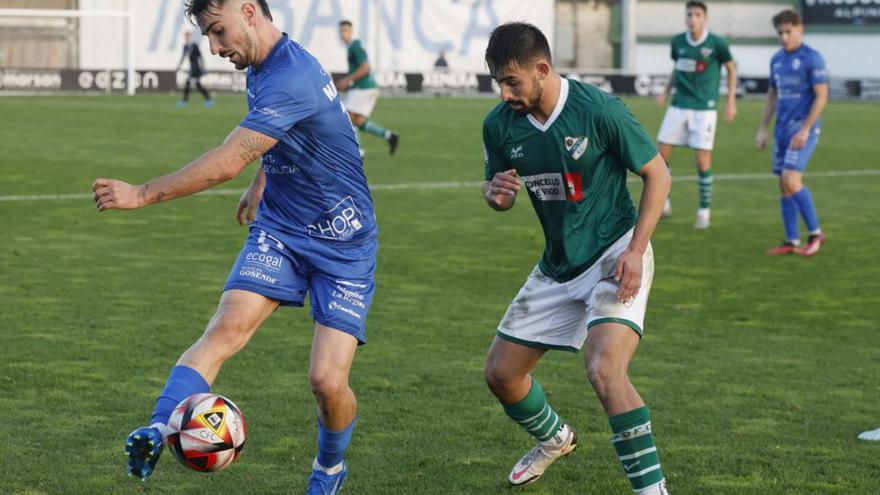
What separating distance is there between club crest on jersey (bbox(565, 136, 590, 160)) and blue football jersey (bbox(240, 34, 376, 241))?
89 centimetres

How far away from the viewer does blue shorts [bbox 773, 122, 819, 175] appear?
13289mm

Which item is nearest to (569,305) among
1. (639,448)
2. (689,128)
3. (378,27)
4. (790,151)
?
(639,448)

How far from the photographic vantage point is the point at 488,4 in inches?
2175

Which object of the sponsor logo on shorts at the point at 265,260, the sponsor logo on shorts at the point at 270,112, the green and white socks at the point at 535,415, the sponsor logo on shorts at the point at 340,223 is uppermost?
the sponsor logo on shorts at the point at 270,112

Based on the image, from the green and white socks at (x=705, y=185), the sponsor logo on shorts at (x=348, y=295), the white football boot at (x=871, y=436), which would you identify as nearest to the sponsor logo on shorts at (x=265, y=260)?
the sponsor logo on shorts at (x=348, y=295)

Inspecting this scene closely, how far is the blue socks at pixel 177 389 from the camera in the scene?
505cm

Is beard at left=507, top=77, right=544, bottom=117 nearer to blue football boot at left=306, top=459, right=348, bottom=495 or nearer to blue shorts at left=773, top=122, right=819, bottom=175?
blue football boot at left=306, top=459, right=348, bottom=495

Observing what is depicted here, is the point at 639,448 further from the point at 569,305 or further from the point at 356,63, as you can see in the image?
the point at 356,63

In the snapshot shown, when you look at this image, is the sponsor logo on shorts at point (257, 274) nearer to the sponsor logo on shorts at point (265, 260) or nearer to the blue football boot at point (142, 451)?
the sponsor logo on shorts at point (265, 260)

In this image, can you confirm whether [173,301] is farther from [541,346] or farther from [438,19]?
[438,19]

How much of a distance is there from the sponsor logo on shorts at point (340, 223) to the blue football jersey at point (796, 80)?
8504mm

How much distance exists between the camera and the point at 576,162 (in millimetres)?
5594

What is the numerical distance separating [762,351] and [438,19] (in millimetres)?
45714

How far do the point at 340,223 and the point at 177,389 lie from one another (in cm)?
103
